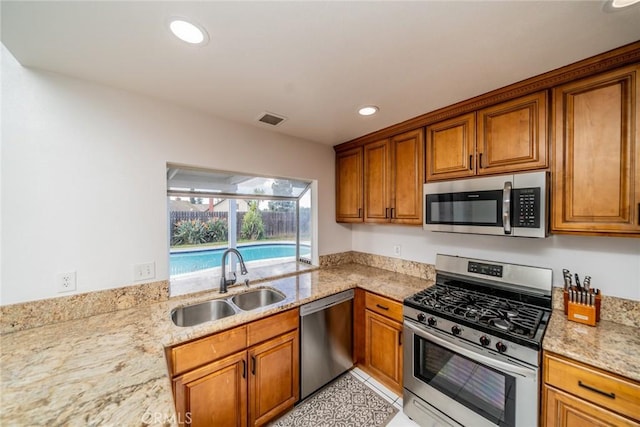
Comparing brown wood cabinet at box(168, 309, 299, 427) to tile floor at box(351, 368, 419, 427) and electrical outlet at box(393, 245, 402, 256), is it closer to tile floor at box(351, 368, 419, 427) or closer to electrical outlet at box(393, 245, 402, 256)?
tile floor at box(351, 368, 419, 427)

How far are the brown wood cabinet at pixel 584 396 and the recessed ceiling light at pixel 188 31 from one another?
236 cm

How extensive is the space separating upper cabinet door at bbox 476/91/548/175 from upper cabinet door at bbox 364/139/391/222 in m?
0.83

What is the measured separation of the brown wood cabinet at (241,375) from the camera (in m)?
1.36

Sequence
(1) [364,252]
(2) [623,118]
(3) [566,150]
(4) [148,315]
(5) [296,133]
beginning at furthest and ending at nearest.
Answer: (1) [364,252], (5) [296,133], (4) [148,315], (3) [566,150], (2) [623,118]

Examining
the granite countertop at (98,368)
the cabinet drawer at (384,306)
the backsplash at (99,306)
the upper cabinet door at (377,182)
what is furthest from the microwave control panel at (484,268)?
the granite countertop at (98,368)

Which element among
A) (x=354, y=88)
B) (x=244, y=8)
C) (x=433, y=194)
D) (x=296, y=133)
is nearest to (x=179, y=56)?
(x=244, y=8)

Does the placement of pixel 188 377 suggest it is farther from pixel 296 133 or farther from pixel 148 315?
pixel 296 133

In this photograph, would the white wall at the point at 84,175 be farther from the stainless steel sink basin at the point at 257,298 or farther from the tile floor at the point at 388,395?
the tile floor at the point at 388,395

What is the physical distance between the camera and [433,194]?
6.48 ft

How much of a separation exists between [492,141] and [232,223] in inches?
93.5

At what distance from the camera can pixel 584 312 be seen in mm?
1418

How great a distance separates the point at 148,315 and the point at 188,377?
0.50m

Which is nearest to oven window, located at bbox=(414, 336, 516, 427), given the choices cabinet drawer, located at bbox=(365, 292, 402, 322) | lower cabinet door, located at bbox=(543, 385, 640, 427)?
lower cabinet door, located at bbox=(543, 385, 640, 427)

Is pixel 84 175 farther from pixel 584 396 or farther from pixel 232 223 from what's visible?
pixel 584 396
